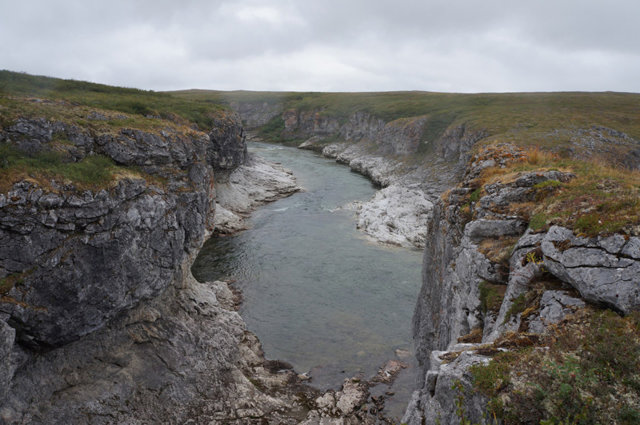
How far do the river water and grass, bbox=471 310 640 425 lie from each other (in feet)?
45.9

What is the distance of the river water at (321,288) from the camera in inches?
942

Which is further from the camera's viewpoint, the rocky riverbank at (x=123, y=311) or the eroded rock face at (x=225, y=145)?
the eroded rock face at (x=225, y=145)

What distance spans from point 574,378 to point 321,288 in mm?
25664

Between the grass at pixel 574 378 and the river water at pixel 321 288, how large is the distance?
1398 centimetres

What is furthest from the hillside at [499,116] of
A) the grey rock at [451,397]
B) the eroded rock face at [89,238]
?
the grey rock at [451,397]

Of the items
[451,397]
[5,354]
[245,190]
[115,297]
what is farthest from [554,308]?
[245,190]

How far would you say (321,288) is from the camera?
3162 cm

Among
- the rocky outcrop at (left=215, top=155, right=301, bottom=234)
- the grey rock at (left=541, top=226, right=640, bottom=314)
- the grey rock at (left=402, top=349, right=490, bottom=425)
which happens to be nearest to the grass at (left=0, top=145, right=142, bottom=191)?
the grey rock at (left=402, top=349, right=490, bottom=425)

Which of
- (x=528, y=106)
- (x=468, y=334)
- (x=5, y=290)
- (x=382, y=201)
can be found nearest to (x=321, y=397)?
(x=468, y=334)

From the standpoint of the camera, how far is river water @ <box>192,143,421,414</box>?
23.9 m

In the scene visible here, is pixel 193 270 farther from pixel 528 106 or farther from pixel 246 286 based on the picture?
pixel 528 106

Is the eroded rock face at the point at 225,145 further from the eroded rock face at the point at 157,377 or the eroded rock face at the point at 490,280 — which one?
the eroded rock face at the point at 490,280

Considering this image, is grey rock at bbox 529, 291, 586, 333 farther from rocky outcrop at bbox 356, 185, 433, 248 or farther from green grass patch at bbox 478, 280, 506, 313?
rocky outcrop at bbox 356, 185, 433, 248

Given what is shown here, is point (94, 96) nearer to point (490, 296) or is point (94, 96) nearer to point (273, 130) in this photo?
point (490, 296)
